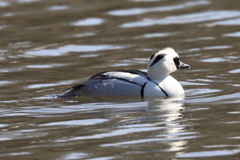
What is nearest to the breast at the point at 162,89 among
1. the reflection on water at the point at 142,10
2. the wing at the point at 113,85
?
the wing at the point at 113,85

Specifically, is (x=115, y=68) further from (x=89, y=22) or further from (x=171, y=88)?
(x=89, y=22)

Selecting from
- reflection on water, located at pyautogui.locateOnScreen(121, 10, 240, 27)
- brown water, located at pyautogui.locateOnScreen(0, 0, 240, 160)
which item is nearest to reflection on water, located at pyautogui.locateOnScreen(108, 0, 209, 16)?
brown water, located at pyautogui.locateOnScreen(0, 0, 240, 160)

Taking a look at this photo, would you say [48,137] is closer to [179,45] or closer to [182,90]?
[182,90]

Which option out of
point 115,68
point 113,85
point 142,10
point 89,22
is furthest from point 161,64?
point 142,10

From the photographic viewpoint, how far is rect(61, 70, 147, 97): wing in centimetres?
897

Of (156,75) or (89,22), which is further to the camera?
(89,22)

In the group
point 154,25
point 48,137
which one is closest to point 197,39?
point 154,25

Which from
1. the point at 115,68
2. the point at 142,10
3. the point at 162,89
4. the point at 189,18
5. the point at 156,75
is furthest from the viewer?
the point at 142,10

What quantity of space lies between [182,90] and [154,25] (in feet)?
22.4

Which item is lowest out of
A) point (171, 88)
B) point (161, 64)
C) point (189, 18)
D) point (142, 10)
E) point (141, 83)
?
point (171, 88)

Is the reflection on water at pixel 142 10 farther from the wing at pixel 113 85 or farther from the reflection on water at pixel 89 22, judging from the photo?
the wing at pixel 113 85

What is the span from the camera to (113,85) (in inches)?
356

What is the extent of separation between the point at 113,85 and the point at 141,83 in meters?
0.44

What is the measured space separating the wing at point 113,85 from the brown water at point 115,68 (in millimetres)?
159
